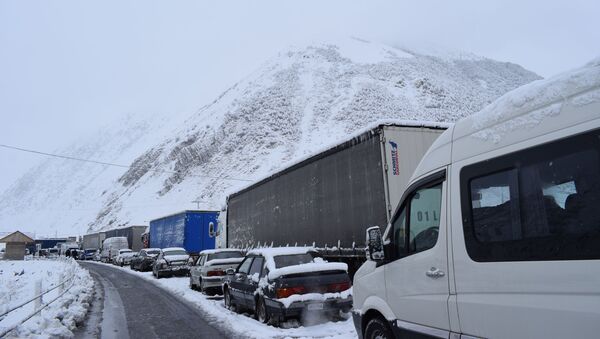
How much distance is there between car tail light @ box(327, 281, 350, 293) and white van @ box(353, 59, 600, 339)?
13.0 feet

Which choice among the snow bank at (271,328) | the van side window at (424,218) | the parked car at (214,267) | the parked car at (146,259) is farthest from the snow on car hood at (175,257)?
the van side window at (424,218)

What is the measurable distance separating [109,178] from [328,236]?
117502mm

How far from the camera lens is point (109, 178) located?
118m

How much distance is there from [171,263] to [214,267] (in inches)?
347

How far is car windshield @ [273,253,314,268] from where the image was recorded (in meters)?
9.21

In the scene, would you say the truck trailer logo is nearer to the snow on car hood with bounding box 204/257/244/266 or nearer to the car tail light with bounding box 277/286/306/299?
the car tail light with bounding box 277/286/306/299

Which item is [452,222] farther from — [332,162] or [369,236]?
[332,162]

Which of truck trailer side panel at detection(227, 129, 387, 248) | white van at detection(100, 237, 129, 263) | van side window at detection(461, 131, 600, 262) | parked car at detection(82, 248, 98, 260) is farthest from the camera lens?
parked car at detection(82, 248, 98, 260)

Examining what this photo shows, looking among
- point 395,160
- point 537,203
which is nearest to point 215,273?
point 395,160

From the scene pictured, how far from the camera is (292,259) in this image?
9.38 metres

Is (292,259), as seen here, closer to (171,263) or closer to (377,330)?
(377,330)

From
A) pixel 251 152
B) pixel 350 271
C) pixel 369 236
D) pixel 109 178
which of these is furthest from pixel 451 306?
pixel 109 178

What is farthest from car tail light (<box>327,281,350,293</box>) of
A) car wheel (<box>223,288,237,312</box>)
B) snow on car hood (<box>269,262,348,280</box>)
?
car wheel (<box>223,288,237,312</box>)

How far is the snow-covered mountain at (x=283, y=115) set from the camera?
67688 mm
